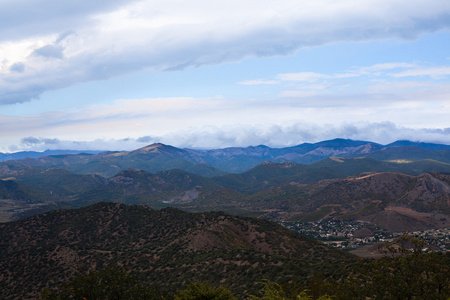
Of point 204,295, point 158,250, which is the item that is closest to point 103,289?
point 204,295

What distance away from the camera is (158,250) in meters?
102

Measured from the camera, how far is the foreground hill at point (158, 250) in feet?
236

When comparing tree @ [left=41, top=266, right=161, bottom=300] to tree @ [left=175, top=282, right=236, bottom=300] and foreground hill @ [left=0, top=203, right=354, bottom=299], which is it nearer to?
tree @ [left=175, top=282, right=236, bottom=300]

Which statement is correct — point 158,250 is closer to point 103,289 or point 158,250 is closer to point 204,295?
point 103,289

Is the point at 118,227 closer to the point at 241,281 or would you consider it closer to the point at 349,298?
the point at 241,281

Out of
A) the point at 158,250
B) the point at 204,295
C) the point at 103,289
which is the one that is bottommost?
the point at 158,250

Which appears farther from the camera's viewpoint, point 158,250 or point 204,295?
point 158,250

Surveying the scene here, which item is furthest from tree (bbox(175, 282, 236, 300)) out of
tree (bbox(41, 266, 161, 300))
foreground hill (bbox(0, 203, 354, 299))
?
foreground hill (bbox(0, 203, 354, 299))

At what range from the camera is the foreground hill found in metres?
72.1

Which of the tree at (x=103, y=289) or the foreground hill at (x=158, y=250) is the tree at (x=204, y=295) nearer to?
the tree at (x=103, y=289)

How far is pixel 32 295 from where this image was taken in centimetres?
7888

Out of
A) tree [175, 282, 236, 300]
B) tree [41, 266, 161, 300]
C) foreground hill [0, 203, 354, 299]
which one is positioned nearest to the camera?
tree [41, 266, 161, 300]

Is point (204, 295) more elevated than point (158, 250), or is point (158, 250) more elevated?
point (204, 295)

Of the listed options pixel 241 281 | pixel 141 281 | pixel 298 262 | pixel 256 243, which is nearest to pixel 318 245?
pixel 256 243
